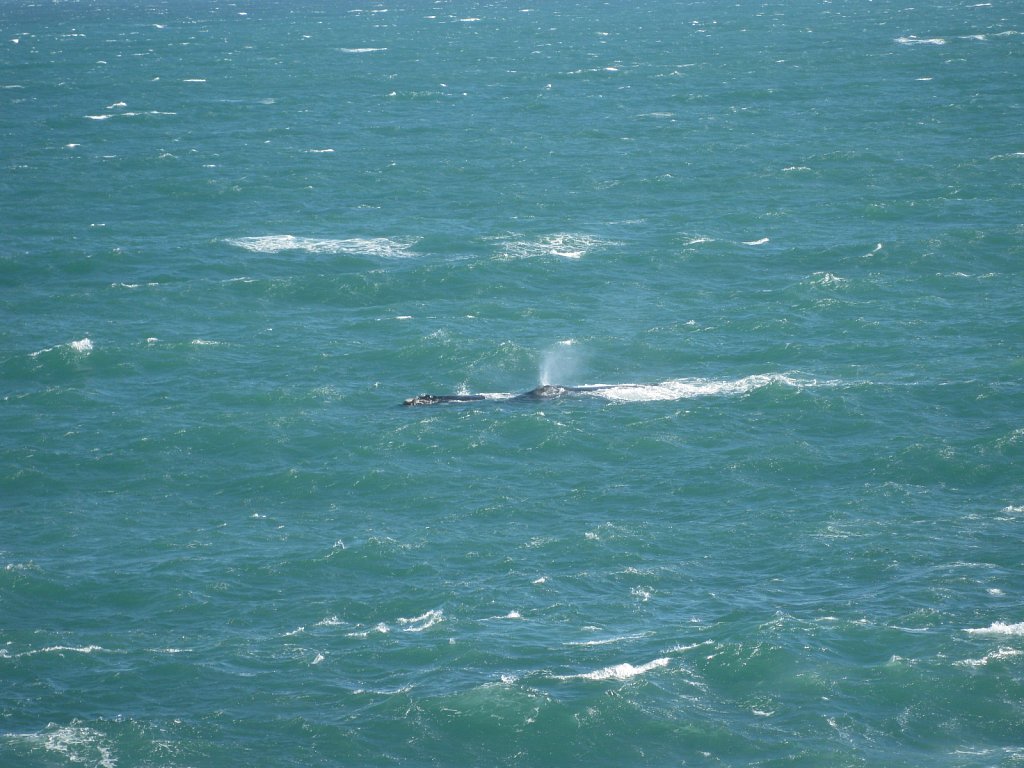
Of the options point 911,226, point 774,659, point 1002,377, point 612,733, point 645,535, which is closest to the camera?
point 612,733

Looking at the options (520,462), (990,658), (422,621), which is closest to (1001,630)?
(990,658)

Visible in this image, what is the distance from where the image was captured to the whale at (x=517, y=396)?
88062 mm

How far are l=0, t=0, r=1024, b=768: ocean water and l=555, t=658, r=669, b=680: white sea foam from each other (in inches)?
6.0

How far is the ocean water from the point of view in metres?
57.5

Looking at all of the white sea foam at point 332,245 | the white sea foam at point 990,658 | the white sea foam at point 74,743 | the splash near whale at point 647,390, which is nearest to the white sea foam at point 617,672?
the white sea foam at point 990,658

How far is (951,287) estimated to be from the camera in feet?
349

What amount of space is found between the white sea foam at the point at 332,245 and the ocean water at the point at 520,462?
1.76 ft

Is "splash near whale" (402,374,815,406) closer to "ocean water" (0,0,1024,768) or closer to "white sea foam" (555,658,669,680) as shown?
"ocean water" (0,0,1024,768)

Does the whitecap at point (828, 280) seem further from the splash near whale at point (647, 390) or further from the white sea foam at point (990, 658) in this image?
the white sea foam at point (990, 658)

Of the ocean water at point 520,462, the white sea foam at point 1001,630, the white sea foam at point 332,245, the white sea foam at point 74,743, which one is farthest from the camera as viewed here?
the white sea foam at point 332,245

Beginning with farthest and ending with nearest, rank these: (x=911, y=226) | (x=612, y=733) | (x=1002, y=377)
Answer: (x=911, y=226)
(x=1002, y=377)
(x=612, y=733)

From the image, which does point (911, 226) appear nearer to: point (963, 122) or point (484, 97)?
point (963, 122)

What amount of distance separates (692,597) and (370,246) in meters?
64.2

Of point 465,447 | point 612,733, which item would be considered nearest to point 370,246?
point 465,447
